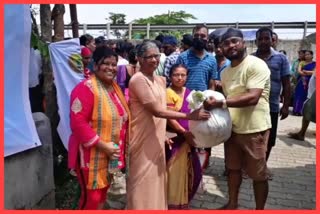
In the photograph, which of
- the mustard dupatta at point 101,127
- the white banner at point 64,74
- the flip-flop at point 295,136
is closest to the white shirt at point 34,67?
the white banner at point 64,74

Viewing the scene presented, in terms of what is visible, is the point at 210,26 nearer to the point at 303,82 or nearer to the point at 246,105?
the point at 303,82

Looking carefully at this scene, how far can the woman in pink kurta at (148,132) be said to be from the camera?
2.63m

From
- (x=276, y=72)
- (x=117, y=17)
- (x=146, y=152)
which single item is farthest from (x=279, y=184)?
(x=117, y=17)

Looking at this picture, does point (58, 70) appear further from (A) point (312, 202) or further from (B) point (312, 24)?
(B) point (312, 24)

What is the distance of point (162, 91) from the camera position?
2.79 meters

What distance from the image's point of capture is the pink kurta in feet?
8.87

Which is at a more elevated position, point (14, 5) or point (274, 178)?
point (14, 5)

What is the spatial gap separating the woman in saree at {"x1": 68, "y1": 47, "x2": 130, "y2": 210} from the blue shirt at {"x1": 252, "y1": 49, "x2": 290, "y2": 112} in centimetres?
195

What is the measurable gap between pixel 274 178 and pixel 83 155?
2.78m

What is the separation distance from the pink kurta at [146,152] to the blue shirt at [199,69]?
3.52 feet

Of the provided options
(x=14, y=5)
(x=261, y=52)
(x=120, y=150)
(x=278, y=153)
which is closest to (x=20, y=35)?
(x=14, y=5)

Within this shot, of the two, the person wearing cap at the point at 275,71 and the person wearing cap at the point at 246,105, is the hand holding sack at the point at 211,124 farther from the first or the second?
the person wearing cap at the point at 275,71

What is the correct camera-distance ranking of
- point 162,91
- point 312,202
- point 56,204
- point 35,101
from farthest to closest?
point 35,101, point 312,202, point 56,204, point 162,91

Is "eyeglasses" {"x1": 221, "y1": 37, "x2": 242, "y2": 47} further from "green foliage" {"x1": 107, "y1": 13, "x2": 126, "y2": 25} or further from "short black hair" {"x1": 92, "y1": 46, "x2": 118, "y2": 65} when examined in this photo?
"green foliage" {"x1": 107, "y1": 13, "x2": 126, "y2": 25}
